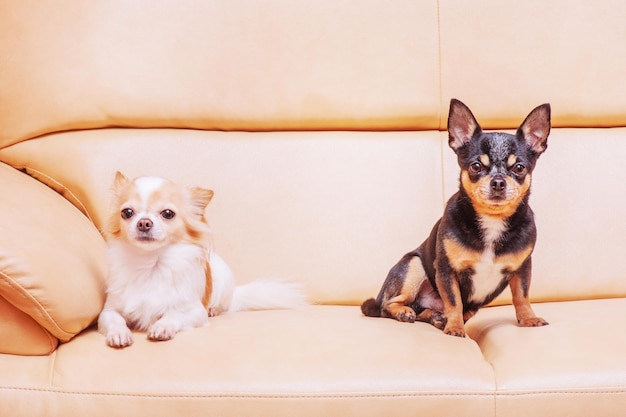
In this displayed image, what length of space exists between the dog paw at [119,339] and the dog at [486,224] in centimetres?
71

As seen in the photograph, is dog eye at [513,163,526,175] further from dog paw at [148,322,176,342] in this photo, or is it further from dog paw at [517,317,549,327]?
dog paw at [148,322,176,342]

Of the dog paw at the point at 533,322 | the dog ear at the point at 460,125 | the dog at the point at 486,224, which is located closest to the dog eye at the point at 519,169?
the dog at the point at 486,224

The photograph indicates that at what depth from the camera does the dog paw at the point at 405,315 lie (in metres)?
1.94

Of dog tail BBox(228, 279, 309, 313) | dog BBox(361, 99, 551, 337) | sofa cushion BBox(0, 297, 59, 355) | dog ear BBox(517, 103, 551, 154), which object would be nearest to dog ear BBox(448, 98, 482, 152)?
dog BBox(361, 99, 551, 337)

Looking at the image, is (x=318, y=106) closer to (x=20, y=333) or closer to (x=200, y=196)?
(x=200, y=196)

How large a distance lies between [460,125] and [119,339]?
1043 mm

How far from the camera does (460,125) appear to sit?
1.94 metres

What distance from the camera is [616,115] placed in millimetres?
2377

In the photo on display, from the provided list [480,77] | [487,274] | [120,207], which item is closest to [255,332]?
[120,207]

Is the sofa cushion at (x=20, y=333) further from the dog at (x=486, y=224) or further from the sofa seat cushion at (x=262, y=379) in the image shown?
the dog at (x=486, y=224)

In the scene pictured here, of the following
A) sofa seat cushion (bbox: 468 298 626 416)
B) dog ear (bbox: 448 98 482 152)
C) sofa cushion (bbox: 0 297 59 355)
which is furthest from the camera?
dog ear (bbox: 448 98 482 152)

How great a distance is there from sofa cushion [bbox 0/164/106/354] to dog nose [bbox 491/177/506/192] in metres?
1.05

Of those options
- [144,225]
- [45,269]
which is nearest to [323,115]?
[144,225]

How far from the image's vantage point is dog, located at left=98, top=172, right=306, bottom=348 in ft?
5.98
